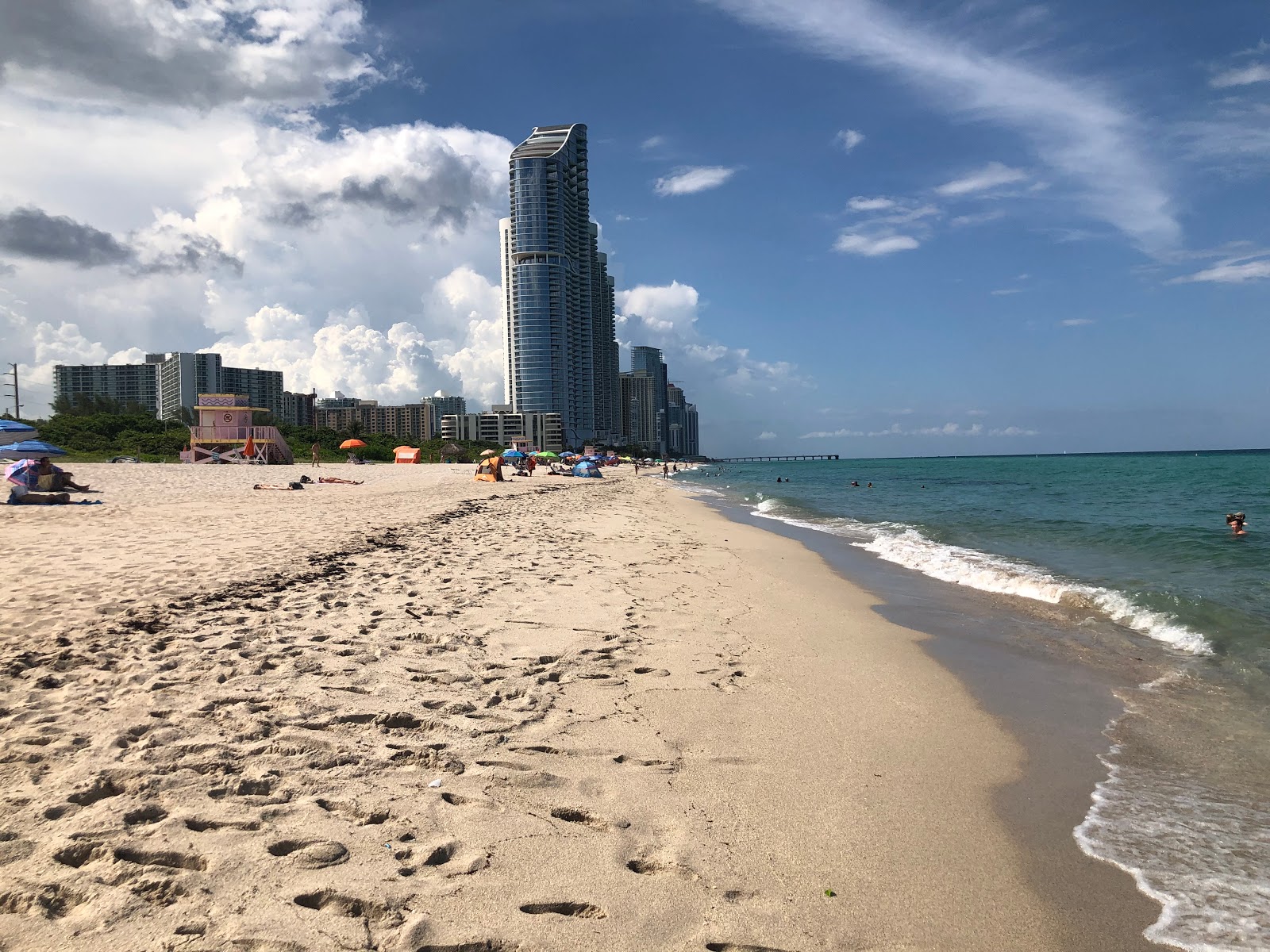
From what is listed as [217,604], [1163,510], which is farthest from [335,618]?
[1163,510]

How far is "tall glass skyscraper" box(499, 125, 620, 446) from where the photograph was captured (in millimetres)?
136125

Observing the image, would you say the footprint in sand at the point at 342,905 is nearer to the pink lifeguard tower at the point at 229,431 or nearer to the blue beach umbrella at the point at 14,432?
the blue beach umbrella at the point at 14,432

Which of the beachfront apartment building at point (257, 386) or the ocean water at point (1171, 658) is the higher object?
the beachfront apartment building at point (257, 386)

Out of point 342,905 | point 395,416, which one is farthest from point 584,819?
point 395,416

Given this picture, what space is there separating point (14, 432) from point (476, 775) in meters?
43.6

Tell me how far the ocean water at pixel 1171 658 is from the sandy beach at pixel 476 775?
634 mm

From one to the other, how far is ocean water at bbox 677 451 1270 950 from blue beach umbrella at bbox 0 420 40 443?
37.7m

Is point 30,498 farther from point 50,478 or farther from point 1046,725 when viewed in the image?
point 1046,725

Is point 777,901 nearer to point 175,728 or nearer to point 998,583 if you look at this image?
point 175,728

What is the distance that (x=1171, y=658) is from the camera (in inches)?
283

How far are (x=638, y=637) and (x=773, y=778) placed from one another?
2.88 m

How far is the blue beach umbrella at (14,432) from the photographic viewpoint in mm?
34125

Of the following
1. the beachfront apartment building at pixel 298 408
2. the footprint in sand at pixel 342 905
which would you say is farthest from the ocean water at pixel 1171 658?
the beachfront apartment building at pixel 298 408

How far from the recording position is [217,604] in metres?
6.72
